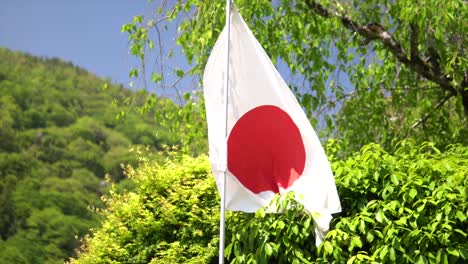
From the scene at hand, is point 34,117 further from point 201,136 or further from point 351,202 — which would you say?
point 351,202

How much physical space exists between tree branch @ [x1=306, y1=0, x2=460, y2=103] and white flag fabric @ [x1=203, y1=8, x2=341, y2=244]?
2.62 m

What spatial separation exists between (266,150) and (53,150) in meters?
36.2

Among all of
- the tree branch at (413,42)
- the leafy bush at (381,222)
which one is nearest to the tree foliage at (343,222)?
the leafy bush at (381,222)

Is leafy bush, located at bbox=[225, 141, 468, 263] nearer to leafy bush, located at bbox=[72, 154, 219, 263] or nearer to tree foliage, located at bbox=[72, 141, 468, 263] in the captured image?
tree foliage, located at bbox=[72, 141, 468, 263]

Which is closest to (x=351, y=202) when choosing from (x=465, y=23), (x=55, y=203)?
(x=465, y=23)

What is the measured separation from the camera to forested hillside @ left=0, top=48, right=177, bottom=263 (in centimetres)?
3347

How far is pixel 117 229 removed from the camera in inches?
226

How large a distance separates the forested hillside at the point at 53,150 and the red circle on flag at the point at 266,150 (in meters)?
26.2

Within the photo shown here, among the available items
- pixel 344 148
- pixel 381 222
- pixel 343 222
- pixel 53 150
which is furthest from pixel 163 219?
pixel 53 150

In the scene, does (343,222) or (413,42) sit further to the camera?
(413,42)

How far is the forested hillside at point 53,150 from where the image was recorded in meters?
33.5

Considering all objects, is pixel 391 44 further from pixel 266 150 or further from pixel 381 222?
pixel 381 222

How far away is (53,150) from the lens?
39844mm

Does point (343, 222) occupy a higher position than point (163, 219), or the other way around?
point (163, 219)
